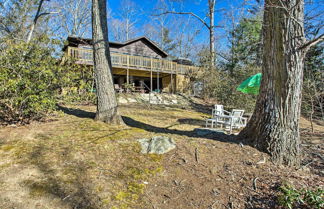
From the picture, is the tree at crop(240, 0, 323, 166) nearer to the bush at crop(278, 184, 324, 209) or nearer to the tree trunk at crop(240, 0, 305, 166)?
the tree trunk at crop(240, 0, 305, 166)

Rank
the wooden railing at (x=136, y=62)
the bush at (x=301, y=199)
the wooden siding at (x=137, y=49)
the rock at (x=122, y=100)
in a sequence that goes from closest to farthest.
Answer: the bush at (x=301, y=199), the rock at (x=122, y=100), the wooden railing at (x=136, y=62), the wooden siding at (x=137, y=49)

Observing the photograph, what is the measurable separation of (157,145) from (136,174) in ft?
2.52

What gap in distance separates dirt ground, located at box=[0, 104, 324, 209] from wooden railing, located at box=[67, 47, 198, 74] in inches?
374

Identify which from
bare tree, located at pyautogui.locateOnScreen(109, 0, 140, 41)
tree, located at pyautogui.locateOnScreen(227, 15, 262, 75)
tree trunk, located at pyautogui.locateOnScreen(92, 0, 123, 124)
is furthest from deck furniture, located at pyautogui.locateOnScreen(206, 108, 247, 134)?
bare tree, located at pyautogui.locateOnScreen(109, 0, 140, 41)

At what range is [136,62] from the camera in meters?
14.0

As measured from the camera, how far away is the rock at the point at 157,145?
→ 2.92 metres

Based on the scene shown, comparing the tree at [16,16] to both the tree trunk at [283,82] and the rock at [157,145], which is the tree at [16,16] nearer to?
the rock at [157,145]

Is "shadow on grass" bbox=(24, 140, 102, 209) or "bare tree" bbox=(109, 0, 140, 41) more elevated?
"bare tree" bbox=(109, 0, 140, 41)

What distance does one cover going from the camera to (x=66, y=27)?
18.0m

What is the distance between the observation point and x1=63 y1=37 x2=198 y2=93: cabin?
13.1 metres

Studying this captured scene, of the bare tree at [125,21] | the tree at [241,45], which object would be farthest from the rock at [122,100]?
the bare tree at [125,21]

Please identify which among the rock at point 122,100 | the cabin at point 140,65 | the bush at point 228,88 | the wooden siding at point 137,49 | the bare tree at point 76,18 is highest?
the bare tree at point 76,18

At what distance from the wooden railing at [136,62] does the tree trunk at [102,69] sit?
7714 mm

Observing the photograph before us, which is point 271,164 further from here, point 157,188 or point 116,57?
point 116,57
